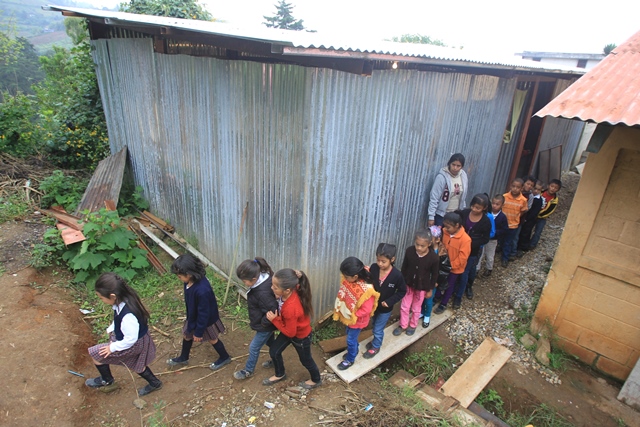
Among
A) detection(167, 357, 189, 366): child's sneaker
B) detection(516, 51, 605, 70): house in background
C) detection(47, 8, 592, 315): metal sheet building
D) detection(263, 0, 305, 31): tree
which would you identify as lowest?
detection(167, 357, 189, 366): child's sneaker

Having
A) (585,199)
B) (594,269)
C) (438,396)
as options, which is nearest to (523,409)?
(438,396)

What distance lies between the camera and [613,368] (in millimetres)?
4492

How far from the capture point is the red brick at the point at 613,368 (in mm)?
4406

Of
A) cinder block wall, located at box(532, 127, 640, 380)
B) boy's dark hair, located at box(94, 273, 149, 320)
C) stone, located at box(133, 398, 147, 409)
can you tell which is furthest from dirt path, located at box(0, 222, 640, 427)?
boy's dark hair, located at box(94, 273, 149, 320)

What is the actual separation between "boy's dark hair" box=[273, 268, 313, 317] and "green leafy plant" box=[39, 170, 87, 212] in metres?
6.00

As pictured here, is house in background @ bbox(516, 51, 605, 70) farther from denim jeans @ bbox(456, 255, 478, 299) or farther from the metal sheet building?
denim jeans @ bbox(456, 255, 478, 299)

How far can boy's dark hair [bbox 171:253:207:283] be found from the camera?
133 inches

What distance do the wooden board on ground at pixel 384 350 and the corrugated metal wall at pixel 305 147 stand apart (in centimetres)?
77

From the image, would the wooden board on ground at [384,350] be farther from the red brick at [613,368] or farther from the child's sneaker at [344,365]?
the red brick at [613,368]

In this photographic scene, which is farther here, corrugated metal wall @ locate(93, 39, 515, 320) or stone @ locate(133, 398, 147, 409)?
corrugated metal wall @ locate(93, 39, 515, 320)

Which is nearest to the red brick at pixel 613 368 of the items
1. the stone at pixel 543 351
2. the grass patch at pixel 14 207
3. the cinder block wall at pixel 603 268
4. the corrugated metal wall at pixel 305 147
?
the cinder block wall at pixel 603 268

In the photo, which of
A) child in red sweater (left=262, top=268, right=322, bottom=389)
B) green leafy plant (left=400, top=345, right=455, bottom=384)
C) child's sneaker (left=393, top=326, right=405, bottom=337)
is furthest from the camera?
child's sneaker (left=393, top=326, right=405, bottom=337)

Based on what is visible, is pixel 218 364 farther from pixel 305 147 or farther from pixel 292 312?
pixel 305 147

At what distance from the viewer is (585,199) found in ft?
14.1
